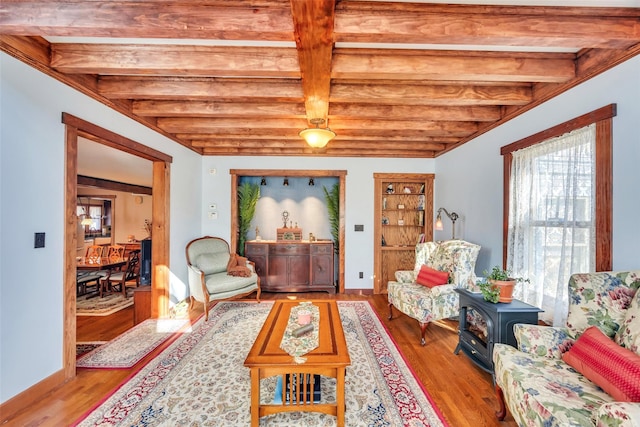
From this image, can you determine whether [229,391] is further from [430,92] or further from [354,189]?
[354,189]

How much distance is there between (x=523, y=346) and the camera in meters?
1.75

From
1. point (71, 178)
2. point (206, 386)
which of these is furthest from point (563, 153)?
point (71, 178)

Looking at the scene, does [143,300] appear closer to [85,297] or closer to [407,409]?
[85,297]

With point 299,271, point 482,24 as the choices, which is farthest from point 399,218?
point 482,24

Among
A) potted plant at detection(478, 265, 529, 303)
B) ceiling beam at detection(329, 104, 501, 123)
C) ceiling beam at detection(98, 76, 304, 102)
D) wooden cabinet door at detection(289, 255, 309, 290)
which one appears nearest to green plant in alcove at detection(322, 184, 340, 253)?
wooden cabinet door at detection(289, 255, 309, 290)

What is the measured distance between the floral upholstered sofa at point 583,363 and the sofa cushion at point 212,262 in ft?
11.5

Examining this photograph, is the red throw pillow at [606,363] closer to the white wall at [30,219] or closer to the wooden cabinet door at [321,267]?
the wooden cabinet door at [321,267]

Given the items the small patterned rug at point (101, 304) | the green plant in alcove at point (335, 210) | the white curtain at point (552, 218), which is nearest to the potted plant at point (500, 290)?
the white curtain at point (552, 218)

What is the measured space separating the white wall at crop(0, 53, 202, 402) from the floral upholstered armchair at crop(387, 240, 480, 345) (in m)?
3.18

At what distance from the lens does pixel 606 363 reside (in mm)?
1344

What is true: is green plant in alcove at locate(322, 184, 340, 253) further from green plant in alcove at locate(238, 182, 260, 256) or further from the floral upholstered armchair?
the floral upholstered armchair

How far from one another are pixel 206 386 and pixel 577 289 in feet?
8.99

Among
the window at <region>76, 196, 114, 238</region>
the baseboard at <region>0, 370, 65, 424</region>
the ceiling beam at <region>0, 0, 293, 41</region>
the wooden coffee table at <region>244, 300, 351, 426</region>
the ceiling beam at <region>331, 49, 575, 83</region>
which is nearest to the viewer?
the ceiling beam at <region>0, 0, 293, 41</region>

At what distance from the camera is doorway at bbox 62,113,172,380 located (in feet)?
7.08
